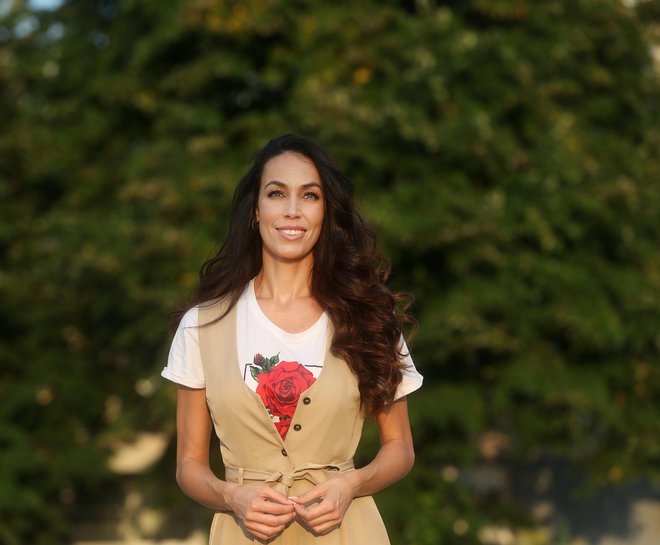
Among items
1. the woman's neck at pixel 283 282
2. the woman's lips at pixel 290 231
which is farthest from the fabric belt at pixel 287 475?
the woman's lips at pixel 290 231

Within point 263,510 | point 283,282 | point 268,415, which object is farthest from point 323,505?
point 283,282

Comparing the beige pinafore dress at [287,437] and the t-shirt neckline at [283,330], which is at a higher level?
the t-shirt neckline at [283,330]

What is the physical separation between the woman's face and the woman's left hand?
1.97ft

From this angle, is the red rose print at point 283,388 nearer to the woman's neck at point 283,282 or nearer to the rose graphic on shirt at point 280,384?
the rose graphic on shirt at point 280,384

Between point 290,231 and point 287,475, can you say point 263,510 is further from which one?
point 290,231

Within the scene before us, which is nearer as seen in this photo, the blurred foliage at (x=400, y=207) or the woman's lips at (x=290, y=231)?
the woman's lips at (x=290, y=231)

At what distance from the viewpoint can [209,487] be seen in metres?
2.63

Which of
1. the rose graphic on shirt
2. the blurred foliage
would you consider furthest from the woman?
the blurred foliage

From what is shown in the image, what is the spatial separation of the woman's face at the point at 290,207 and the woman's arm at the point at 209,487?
410 millimetres

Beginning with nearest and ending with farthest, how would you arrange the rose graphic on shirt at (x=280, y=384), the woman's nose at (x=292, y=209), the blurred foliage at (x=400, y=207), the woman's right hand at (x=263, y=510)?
the woman's right hand at (x=263, y=510) → the rose graphic on shirt at (x=280, y=384) → the woman's nose at (x=292, y=209) → the blurred foliage at (x=400, y=207)

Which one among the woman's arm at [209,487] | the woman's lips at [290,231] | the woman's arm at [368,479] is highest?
the woman's lips at [290,231]

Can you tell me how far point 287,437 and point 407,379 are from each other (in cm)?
35

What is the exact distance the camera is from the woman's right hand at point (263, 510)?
8.04 ft

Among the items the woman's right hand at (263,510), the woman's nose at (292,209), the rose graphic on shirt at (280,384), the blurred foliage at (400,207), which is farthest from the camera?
the blurred foliage at (400,207)
